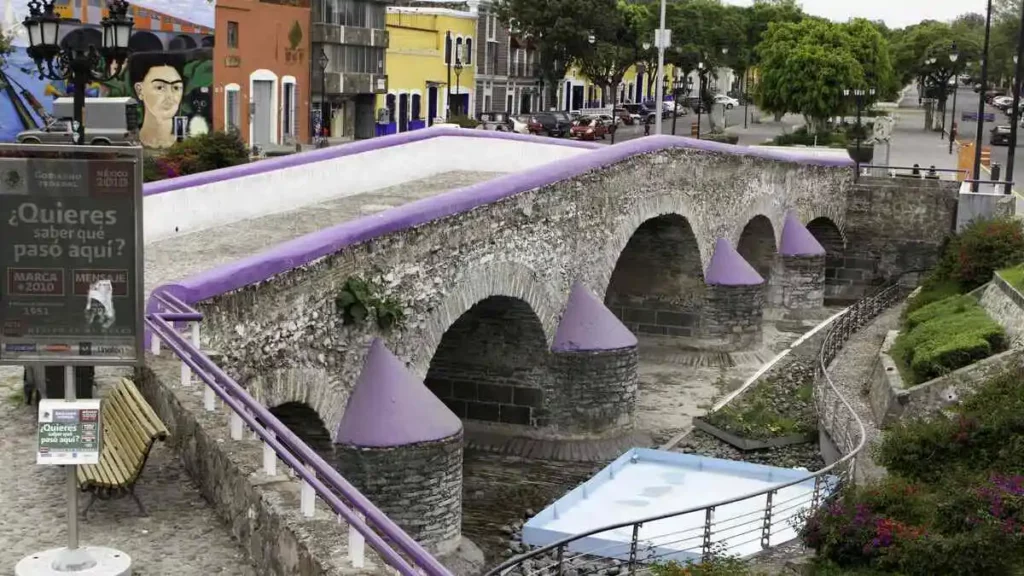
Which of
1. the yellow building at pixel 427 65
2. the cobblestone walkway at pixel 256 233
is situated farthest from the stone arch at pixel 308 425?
the yellow building at pixel 427 65

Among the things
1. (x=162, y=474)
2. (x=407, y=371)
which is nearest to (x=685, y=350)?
(x=407, y=371)

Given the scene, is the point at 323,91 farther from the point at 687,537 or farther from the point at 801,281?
the point at 687,537

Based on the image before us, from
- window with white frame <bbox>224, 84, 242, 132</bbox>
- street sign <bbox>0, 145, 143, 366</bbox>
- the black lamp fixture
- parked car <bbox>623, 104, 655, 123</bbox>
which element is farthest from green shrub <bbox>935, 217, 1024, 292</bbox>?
parked car <bbox>623, 104, 655, 123</bbox>

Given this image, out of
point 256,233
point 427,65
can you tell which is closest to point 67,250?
point 256,233

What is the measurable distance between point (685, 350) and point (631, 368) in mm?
6030

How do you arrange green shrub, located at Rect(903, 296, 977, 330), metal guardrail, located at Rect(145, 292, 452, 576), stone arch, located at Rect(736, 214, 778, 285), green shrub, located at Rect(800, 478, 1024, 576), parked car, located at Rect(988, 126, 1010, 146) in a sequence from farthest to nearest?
parked car, located at Rect(988, 126, 1010, 146)
stone arch, located at Rect(736, 214, 778, 285)
green shrub, located at Rect(903, 296, 977, 330)
green shrub, located at Rect(800, 478, 1024, 576)
metal guardrail, located at Rect(145, 292, 452, 576)

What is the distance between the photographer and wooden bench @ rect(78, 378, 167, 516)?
25.4 feet

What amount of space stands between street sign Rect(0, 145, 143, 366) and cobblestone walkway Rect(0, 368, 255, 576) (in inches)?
42.7

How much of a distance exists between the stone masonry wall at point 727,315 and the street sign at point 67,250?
63.0ft

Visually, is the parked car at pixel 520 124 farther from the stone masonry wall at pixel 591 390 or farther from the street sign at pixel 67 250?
the street sign at pixel 67 250

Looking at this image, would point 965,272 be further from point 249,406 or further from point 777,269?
point 249,406

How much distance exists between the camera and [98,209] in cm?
686

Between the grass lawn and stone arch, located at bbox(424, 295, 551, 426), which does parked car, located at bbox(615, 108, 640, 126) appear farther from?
stone arch, located at bbox(424, 295, 551, 426)

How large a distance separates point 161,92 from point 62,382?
95.8 ft
